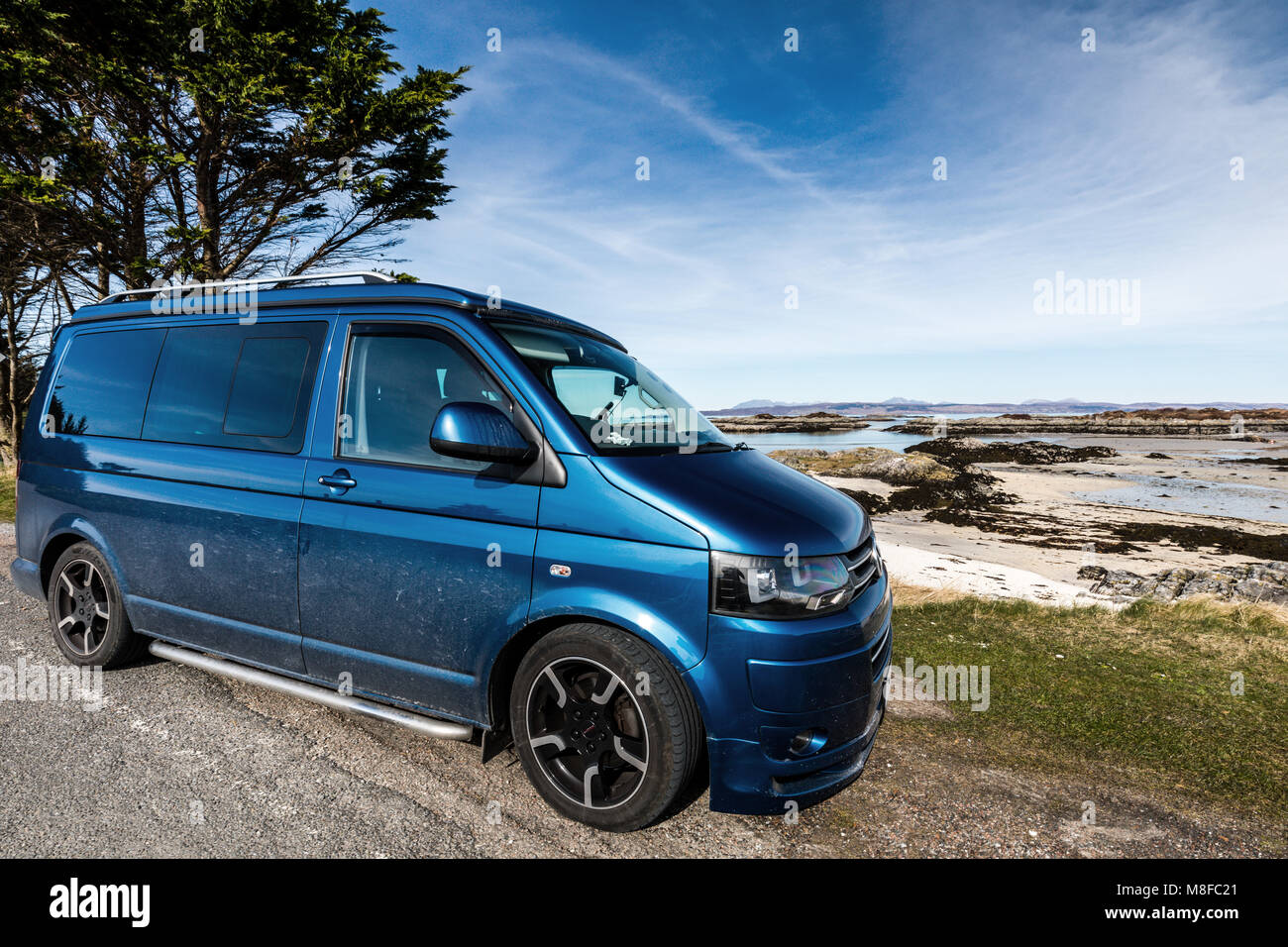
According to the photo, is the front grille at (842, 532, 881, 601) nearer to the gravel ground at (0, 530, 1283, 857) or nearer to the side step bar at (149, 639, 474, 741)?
the gravel ground at (0, 530, 1283, 857)

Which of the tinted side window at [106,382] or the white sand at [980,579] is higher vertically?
the tinted side window at [106,382]

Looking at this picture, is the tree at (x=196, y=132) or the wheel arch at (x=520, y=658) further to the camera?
the tree at (x=196, y=132)

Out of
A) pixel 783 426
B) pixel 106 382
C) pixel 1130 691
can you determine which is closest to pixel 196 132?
pixel 106 382

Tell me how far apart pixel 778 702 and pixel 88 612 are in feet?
14.4

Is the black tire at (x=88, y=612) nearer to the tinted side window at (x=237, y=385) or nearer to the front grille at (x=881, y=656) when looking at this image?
the tinted side window at (x=237, y=385)

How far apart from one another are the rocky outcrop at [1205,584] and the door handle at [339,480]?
30.6 feet

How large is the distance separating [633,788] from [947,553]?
37.5 ft

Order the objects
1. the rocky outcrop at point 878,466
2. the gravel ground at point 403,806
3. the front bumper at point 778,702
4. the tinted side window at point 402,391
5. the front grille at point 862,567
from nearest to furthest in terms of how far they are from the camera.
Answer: the front bumper at point 778,702 → the gravel ground at point 403,806 → the front grille at point 862,567 → the tinted side window at point 402,391 → the rocky outcrop at point 878,466

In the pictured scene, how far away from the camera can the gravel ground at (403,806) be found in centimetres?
265

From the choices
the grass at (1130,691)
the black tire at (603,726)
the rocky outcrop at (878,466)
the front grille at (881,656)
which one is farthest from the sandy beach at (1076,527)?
the black tire at (603,726)

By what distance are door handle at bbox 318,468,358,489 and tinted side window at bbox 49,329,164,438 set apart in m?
1.65

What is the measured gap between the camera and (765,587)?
2535mm

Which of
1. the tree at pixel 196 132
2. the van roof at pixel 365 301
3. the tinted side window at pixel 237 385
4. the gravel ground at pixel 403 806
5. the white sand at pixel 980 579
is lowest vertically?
the white sand at pixel 980 579
